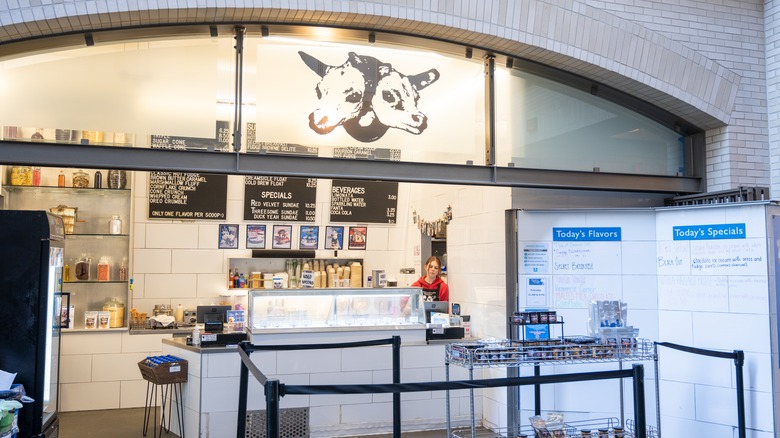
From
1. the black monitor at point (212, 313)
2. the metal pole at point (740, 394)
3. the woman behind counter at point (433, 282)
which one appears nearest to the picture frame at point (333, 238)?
the woman behind counter at point (433, 282)

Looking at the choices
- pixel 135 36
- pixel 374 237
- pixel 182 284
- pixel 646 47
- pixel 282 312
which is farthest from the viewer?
pixel 374 237

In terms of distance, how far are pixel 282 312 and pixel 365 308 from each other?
0.87 metres

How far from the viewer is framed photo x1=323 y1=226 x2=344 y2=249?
10.1 metres

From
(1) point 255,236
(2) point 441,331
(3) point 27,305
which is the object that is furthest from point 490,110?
(1) point 255,236

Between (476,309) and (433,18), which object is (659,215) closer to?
(476,309)

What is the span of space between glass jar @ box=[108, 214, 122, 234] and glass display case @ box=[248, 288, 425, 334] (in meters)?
2.88

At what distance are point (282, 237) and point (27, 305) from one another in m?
5.16

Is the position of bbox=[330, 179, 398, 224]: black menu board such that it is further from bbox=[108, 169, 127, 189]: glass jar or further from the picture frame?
bbox=[108, 169, 127, 189]: glass jar

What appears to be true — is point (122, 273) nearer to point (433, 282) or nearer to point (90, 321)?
point (90, 321)

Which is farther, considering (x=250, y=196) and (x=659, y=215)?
(x=250, y=196)

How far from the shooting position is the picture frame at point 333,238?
33.2 ft

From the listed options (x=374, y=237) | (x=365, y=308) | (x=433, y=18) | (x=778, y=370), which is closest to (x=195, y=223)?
(x=374, y=237)

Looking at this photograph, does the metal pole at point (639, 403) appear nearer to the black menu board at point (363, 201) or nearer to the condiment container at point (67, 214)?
the black menu board at point (363, 201)

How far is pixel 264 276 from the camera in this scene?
9633 mm
